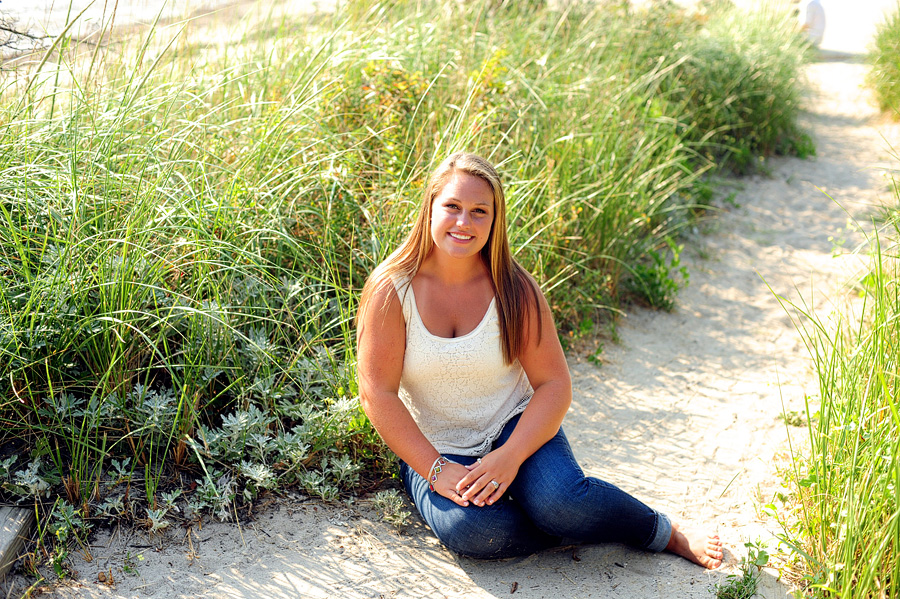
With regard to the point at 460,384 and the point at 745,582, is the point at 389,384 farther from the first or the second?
the point at 745,582

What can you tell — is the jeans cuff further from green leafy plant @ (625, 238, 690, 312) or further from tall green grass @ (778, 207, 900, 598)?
green leafy plant @ (625, 238, 690, 312)

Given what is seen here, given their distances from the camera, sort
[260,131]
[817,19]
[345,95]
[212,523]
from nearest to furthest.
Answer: [212,523], [260,131], [345,95], [817,19]

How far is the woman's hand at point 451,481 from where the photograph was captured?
7.93 feet

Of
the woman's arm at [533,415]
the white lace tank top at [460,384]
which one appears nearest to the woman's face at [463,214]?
the white lace tank top at [460,384]

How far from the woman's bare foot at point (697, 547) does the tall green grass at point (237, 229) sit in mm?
1089

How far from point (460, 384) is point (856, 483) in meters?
1.25

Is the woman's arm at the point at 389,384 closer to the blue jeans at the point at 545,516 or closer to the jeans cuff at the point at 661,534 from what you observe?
the blue jeans at the point at 545,516

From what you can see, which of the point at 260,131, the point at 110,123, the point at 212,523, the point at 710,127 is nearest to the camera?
the point at 212,523

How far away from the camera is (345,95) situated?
4.27 meters

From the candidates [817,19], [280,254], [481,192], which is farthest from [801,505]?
[817,19]

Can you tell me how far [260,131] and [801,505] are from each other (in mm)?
2825

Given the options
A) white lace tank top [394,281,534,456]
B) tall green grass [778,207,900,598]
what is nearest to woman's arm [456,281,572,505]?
white lace tank top [394,281,534,456]

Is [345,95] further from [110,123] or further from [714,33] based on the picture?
[714,33]

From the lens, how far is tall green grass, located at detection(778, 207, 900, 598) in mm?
2049
